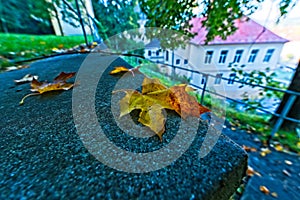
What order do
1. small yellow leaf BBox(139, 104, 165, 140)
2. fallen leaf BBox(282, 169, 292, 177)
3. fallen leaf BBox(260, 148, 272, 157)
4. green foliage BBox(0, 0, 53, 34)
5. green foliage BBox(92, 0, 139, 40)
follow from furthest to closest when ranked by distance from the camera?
green foliage BBox(0, 0, 53, 34) → green foliage BBox(92, 0, 139, 40) → fallen leaf BBox(260, 148, 272, 157) → fallen leaf BBox(282, 169, 292, 177) → small yellow leaf BBox(139, 104, 165, 140)

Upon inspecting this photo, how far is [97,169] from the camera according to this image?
277mm

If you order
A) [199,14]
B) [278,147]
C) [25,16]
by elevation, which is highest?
[25,16]

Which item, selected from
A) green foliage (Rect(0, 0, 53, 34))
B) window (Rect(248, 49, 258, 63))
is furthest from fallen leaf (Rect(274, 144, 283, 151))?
window (Rect(248, 49, 258, 63))

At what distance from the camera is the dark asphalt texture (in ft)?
0.78

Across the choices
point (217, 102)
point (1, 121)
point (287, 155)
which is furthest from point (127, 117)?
point (217, 102)

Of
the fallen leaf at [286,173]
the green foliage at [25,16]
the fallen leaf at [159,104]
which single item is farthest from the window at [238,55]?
the fallen leaf at [159,104]

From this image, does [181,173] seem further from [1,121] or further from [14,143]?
[1,121]

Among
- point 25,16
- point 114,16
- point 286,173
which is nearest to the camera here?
point 286,173

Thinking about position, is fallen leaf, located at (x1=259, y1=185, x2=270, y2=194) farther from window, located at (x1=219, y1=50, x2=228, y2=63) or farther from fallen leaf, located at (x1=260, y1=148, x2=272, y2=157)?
window, located at (x1=219, y1=50, x2=228, y2=63)

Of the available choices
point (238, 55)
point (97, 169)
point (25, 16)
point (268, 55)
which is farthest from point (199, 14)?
point (268, 55)

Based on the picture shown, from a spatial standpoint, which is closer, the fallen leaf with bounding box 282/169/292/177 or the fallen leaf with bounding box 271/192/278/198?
the fallen leaf with bounding box 271/192/278/198

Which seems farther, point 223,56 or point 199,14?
point 223,56

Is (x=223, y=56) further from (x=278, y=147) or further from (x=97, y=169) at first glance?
(x=97, y=169)

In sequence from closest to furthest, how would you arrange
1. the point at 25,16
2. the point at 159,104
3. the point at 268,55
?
the point at 159,104
the point at 25,16
the point at 268,55
